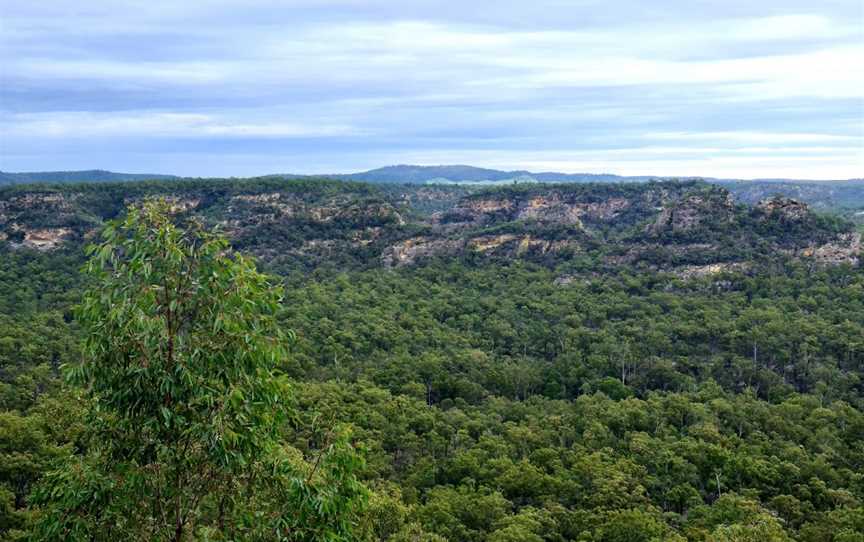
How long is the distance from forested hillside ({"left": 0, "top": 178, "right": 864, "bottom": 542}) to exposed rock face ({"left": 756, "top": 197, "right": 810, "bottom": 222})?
0.40 metres

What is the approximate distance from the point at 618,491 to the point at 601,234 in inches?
3278

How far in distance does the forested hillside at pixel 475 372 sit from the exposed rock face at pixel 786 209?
1.32ft

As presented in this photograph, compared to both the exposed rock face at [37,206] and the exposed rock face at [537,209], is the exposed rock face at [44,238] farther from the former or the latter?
the exposed rock face at [537,209]

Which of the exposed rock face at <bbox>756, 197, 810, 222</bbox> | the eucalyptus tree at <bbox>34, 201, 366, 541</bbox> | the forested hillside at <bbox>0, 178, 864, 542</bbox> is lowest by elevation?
the forested hillside at <bbox>0, 178, 864, 542</bbox>

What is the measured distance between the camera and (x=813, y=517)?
84.2 ft

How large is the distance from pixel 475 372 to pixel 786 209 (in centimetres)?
5613

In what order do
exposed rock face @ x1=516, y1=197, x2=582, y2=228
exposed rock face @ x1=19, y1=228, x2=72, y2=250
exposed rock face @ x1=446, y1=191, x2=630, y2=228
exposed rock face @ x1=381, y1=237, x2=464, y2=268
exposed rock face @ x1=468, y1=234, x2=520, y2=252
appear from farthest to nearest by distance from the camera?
exposed rock face @ x1=446, y1=191, x2=630, y2=228
exposed rock face @ x1=516, y1=197, x2=582, y2=228
exposed rock face @ x1=468, y1=234, x2=520, y2=252
exposed rock face @ x1=381, y1=237, x2=464, y2=268
exposed rock face @ x1=19, y1=228, x2=72, y2=250

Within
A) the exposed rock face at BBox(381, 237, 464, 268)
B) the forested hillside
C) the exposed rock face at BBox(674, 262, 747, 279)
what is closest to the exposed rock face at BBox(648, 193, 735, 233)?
the forested hillside

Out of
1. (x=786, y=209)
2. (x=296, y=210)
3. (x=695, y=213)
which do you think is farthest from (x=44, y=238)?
(x=786, y=209)

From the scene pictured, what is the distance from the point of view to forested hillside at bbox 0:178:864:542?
21.9ft

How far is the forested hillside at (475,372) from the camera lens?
21.9 ft

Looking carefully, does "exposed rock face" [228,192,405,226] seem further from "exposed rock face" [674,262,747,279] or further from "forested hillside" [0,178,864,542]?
"exposed rock face" [674,262,747,279]

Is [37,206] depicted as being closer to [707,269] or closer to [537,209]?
[537,209]

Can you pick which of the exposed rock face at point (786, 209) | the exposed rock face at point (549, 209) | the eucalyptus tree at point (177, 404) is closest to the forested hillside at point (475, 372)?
the eucalyptus tree at point (177, 404)
